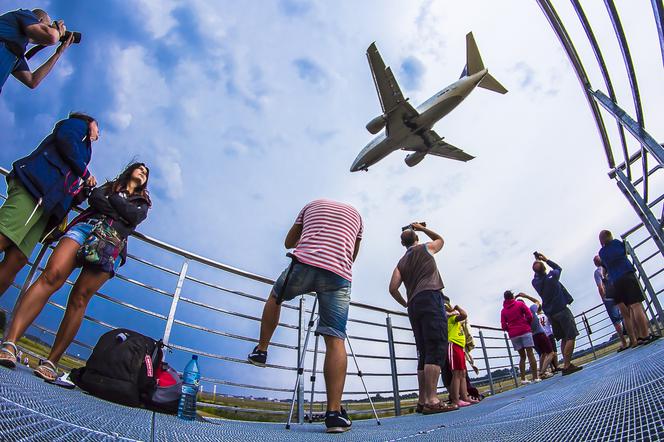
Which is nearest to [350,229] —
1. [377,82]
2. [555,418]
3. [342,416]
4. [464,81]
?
[342,416]

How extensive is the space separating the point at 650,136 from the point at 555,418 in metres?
1.56

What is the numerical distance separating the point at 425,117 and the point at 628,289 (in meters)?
11.8

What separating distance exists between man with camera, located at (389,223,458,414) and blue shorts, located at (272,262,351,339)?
1.10m

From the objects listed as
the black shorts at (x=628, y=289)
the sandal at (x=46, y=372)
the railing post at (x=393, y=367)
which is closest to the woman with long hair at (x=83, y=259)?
Result: the sandal at (x=46, y=372)

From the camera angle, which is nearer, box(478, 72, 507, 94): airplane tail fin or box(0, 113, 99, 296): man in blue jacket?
box(0, 113, 99, 296): man in blue jacket

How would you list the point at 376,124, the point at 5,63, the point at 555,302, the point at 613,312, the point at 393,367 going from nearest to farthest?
the point at 5,63, the point at 393,367, the point at 555,302, the point at 613,312, the point at 376,124

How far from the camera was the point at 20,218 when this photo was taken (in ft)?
5.31

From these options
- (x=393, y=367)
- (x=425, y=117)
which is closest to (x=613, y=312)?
(x=393, y=367)

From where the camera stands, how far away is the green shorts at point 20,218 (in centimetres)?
158

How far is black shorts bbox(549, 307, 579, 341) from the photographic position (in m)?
4.10

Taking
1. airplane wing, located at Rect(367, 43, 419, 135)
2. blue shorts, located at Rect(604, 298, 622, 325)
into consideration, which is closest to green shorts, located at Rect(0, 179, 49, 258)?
blue shorts, located at Rect(604, 298, 622, 325)

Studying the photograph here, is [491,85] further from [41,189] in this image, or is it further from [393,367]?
[41,189]

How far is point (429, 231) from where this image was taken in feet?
10.1

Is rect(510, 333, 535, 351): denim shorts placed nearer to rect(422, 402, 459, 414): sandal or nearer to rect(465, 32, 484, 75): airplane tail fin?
rect(422, 402, 459, 414): sandal
